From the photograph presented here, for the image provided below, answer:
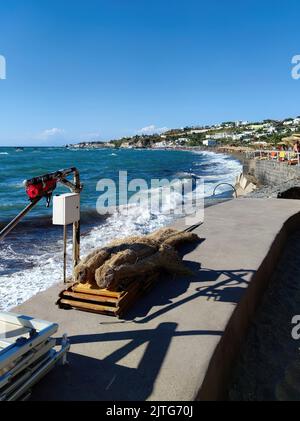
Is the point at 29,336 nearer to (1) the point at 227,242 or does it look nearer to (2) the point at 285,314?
(2) the point at 285,314

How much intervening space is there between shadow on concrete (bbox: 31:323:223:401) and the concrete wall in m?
16.9

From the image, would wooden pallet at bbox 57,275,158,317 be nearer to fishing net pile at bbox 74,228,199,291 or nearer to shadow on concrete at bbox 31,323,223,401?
fishing net pile at bbox 74,228,199,291

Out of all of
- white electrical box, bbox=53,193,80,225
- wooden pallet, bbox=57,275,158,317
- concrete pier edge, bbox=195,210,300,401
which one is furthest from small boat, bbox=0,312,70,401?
white electrical box, bbox=53,193,80,225

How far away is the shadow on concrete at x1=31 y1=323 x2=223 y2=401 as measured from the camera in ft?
8.95

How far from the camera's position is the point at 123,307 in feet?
13.0

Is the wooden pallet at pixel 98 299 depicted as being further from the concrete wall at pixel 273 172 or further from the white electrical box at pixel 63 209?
the concrete wall at pixel 273 172

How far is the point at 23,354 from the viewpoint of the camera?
2.61 m

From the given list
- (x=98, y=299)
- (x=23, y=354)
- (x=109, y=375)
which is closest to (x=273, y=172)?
(x=98, y=299)

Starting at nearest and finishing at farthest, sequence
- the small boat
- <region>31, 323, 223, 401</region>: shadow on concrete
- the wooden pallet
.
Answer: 1. the small boat
2. <region>31, 323, 223, 401</region>: shadow on concrete
3. the wooden pallet

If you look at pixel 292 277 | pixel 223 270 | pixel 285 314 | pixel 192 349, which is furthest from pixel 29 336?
pixel 292 277

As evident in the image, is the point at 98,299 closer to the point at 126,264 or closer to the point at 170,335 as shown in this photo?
the point at 126,264

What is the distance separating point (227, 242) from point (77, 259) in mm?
2897

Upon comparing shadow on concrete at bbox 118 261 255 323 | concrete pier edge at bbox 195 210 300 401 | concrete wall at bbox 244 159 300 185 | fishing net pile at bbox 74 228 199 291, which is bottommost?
concrete pier edge at bbox 195 210 300 401
